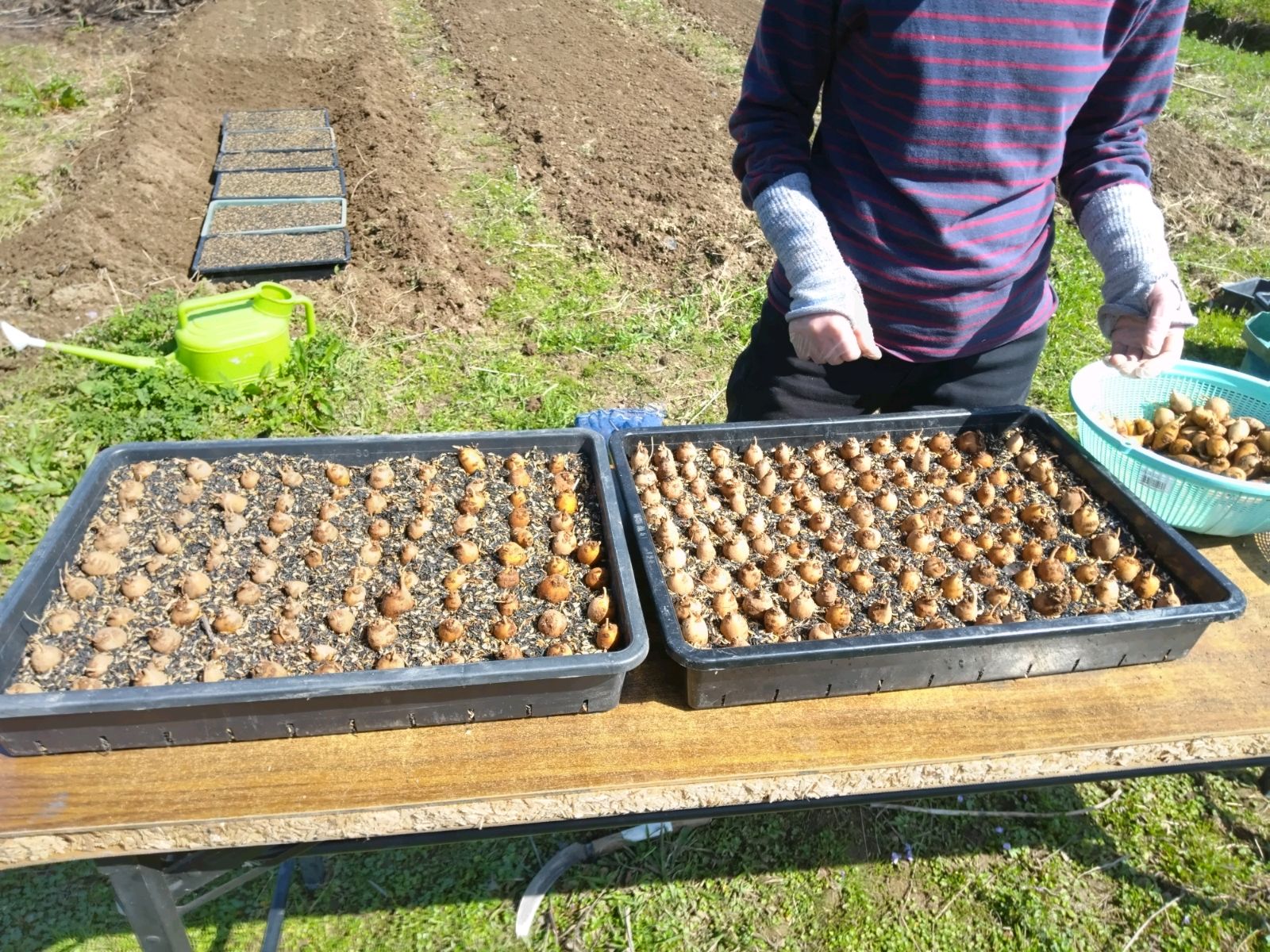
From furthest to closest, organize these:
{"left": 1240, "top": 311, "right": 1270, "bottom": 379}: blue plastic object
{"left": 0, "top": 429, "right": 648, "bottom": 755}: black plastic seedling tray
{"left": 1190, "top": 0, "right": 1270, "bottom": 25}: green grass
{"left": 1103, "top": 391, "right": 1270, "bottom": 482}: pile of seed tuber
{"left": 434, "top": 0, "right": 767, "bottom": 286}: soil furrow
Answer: {"left": 1190, "top": 0, "right": 1270, "bottom": 25}: green grass, {"left": 434, "top": 0, "right": 767, "bottom": 286}: soil furrow, {"left": 1240, "top": 311, "right": 1270, "bottom": 379}: blue plastic object, {"left": 1103, "top": 391, "right": 1270, "bottom": 482}: pile of seed tuber, {"left": 0, "top": 429, "right": 648, "bottom": 755}: black plastic seedling tray

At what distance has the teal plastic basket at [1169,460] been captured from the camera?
186 cm

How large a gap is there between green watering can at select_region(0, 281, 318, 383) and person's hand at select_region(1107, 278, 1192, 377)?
11.4ft

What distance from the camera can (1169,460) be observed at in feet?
6.25

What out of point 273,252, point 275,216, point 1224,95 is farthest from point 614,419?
point 1224,95

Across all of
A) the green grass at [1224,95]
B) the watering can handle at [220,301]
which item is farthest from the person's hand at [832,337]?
the green grass at [1224,95]

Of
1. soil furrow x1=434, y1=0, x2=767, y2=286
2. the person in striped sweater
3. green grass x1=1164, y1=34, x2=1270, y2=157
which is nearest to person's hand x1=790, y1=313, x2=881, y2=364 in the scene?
the person in striped sweater

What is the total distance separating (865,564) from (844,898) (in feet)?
4.47

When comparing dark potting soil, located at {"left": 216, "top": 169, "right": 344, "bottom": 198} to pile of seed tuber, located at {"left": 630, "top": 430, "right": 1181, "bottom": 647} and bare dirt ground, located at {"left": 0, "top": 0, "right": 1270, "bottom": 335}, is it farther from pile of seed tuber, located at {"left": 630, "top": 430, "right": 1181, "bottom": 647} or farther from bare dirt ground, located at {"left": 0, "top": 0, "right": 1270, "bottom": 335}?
pile of seed tuber, located at {"left": 630, "top": 430, "right": 1181, "bottom": 647}

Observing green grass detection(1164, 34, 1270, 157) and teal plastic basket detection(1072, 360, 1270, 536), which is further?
green grass detection(1164, 34, 1270, 157)

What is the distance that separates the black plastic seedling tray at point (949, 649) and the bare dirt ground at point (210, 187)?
361 centimetres

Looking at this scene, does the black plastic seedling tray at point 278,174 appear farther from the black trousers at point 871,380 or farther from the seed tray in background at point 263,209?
the black trousers at point 871,380

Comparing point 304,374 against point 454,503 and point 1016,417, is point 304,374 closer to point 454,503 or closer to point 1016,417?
point 454,503

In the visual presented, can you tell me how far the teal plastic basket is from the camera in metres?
1.86

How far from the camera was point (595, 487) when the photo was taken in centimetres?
187
